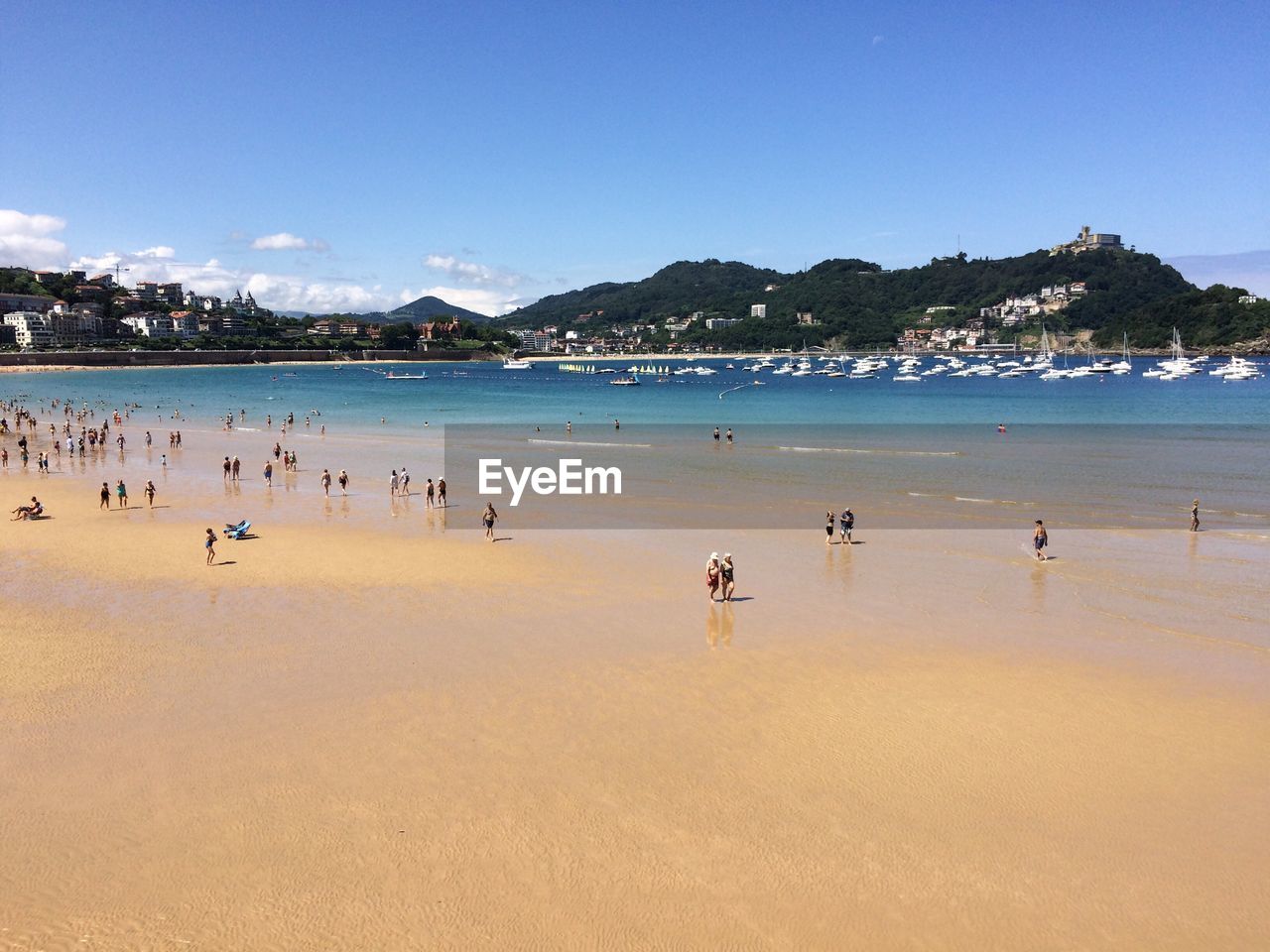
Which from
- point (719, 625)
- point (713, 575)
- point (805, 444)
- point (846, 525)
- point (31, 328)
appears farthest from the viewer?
point (31, 328)

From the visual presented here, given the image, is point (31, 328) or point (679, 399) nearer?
point (679, 399)

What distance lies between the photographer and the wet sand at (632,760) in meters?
7.58

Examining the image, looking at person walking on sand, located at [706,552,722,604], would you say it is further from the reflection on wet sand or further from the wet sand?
the wet sand

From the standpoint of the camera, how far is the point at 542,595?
56.5ft

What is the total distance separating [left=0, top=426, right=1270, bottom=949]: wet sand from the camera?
299 inches

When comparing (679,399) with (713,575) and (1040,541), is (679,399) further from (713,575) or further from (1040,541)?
(713,575)

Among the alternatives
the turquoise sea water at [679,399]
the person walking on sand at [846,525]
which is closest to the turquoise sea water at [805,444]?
the turquoise sea water at [679,399]

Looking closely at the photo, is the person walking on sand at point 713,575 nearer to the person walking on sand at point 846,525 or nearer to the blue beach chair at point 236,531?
the person walking on sand at point 846,525

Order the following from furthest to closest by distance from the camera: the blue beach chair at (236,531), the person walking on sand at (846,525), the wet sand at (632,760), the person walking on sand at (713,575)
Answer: the blue beach chair at (236,531), the person walking on sand at (846,525), the person walking on sand at (713,575), the wet sand at (632,760)

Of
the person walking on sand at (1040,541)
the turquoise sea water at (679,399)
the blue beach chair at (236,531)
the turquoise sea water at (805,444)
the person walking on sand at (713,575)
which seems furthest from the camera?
the turquoise sea water at (679,399)

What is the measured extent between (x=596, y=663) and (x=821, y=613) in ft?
16.5

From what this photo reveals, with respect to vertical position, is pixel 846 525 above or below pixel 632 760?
above

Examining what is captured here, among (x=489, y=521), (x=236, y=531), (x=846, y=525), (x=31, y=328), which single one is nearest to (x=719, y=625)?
(x=846, y=525)

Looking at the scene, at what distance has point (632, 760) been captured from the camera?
33.7ft
